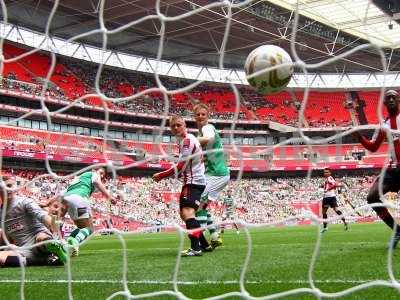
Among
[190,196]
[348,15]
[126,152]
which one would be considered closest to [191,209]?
[190,196]

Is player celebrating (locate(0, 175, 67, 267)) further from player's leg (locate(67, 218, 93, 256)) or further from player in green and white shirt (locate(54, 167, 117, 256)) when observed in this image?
player in green and white shirt (locate(54, 167, 117, 256))

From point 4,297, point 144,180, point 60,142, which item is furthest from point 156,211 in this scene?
point 4,297

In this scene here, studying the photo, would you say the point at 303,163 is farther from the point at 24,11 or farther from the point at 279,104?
the point at 24,11

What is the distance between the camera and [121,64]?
34.2m

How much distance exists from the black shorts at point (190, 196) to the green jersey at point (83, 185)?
5.12ft

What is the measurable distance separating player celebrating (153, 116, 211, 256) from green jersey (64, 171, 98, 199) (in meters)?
1.46

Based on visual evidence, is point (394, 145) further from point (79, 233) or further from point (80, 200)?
point (80, 200)

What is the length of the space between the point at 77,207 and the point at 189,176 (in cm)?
158

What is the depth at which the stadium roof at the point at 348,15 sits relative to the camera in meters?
26.3

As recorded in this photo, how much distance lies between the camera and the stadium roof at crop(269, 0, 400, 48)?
86.4 ft

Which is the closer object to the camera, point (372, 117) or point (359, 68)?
point (372, 117)

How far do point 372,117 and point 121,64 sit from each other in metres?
15.7

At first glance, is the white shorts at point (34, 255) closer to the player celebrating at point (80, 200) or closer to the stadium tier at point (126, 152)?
the player celebrating at point (80, 200)

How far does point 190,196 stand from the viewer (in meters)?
5.27
